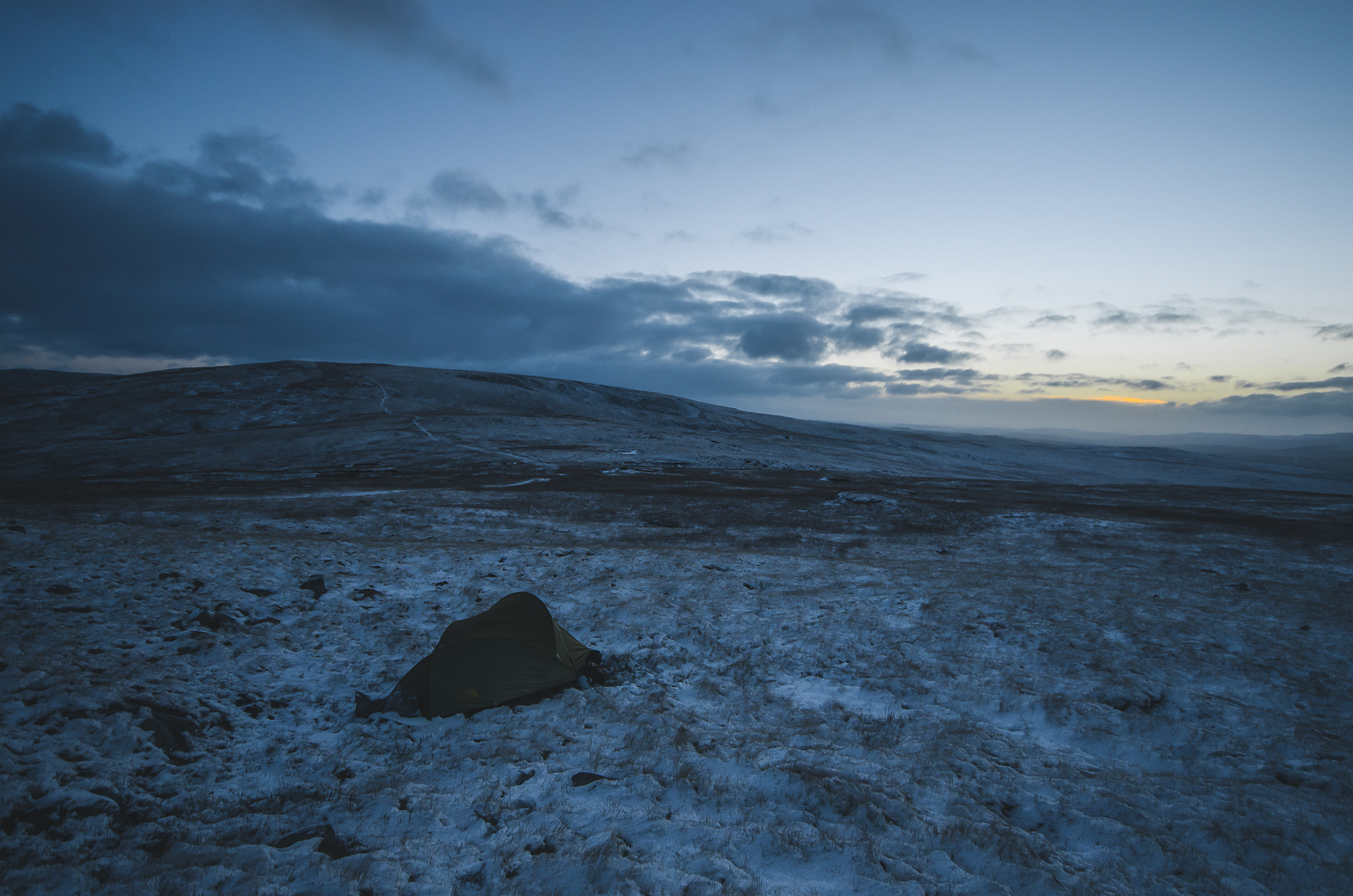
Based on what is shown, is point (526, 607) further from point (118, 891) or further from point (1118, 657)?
point (1118, 657)

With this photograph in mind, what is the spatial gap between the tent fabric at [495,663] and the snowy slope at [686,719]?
0.53m

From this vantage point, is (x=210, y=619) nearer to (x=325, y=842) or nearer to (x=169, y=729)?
(x=169, y=729)

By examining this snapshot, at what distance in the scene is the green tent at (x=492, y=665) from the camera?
35.3 feet

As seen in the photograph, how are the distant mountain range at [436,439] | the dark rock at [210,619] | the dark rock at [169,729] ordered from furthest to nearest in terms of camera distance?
the distant mountain range at [436,439] → the dark rock at [210,619] → the dark rock at [169,729]

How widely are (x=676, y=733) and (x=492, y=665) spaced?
3789 millimetres

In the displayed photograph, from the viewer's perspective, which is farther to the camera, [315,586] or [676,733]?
[315,586]

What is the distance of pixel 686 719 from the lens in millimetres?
10875

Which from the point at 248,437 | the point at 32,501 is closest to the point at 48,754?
the point at 32,501

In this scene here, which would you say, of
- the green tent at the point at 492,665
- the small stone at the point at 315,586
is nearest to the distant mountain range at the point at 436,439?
the small stone at the point at 315,586

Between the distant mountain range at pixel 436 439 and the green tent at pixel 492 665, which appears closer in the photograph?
the green tent at pixel 492 665

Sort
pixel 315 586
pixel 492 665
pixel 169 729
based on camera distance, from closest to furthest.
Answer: pixel 169 729
pixel 492 665
pixel 315 586

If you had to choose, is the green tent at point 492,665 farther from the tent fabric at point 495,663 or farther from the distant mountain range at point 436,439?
the distant mountain range at point 436,439

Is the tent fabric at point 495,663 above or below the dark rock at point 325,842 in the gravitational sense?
above

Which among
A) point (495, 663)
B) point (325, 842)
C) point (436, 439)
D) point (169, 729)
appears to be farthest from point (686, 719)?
point (436, 439)
